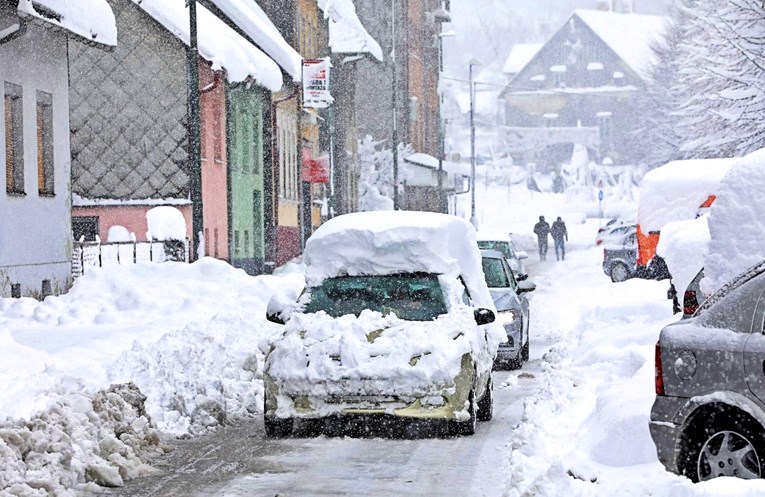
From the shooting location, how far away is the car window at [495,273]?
1972 centimetres

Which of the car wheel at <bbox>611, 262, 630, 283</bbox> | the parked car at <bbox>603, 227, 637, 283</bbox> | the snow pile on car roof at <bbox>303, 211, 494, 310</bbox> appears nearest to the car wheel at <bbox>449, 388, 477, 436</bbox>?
the snow pile on car roof at <bbox>303, 211, 494, 310</bbox>

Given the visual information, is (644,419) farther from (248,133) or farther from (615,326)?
(248,133)

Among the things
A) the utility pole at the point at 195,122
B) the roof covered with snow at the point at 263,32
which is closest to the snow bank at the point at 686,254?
the utility pole at the point at 195,122

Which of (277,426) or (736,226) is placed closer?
(277,426)

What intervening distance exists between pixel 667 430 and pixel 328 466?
2.97 metres

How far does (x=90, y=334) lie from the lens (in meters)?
18.5

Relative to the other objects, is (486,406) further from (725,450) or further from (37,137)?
(37,137)

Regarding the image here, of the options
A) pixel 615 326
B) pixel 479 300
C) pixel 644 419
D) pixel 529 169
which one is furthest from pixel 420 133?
pixel 644 419

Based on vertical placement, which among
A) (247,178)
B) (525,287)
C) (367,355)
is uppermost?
(247,178)

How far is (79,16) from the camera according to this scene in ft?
72.6

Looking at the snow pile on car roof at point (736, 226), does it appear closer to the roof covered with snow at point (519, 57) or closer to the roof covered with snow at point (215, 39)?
the roof covered with snow at point (215, 39)

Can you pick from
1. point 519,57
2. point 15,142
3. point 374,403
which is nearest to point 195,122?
point 15,142

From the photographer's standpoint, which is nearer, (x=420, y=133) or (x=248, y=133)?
(x=248, y=133)

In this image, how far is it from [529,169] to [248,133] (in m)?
91.5
